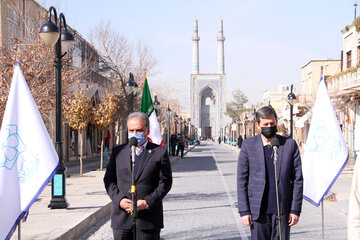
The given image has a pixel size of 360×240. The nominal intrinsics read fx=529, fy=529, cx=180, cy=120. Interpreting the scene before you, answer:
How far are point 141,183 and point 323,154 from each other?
379 cm

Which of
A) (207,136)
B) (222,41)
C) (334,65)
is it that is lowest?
(207,136)

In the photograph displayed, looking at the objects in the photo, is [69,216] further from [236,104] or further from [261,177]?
[236,104]

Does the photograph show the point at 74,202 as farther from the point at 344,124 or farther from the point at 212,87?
the point at 212,87

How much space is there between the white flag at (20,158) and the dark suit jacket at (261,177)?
2246mm

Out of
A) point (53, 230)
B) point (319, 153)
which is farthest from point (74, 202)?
point (319, 153)

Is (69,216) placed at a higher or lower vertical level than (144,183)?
lower

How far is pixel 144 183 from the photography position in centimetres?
446

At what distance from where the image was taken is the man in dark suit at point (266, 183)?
4527mm

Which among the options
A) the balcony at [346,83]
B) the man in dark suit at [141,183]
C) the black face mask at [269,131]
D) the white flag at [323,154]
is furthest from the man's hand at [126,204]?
the balcony at [346,83]

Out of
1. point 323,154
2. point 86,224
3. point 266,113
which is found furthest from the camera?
point 86,224

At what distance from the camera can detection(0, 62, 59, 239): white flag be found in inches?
210

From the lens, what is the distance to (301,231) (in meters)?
8.26

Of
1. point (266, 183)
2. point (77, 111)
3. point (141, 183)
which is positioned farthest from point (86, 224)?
point (77, 111)

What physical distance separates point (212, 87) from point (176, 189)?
327ft
